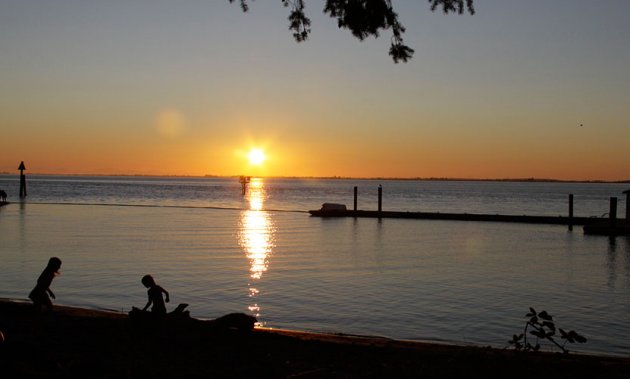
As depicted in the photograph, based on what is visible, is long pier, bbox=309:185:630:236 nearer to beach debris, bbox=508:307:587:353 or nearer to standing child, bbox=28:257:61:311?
beach debris, bbox=508:307:587:353

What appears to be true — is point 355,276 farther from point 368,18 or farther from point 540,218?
point 540,218

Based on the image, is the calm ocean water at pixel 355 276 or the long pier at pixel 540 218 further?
the long pier at pixel 540 218

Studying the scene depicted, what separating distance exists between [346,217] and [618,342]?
118 feet

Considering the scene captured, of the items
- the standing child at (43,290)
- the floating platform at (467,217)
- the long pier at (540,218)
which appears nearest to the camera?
the standing child at (43,290)

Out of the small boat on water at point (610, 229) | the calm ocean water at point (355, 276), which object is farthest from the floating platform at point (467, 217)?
the calm ocean water at point (355, 276)

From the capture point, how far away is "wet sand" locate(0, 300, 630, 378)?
7.62m

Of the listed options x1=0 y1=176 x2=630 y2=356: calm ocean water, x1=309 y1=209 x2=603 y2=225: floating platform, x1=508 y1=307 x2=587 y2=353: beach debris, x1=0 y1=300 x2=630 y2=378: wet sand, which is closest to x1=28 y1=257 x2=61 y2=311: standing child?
x1=0 y1=300 x2=630 y2=378: wet sand

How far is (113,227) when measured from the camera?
34.4m

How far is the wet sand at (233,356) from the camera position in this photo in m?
7.62

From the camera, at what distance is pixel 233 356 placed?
333 inches

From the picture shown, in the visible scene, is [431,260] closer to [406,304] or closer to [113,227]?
[406,304]

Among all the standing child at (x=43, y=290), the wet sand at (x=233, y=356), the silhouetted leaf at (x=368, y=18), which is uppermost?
the silhouetted leaf at (x=368, y=18)

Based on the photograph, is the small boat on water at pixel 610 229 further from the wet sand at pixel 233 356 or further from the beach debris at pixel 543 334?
the beach debris at pixel 543 334

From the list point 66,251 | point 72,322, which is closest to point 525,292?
point 72,322
